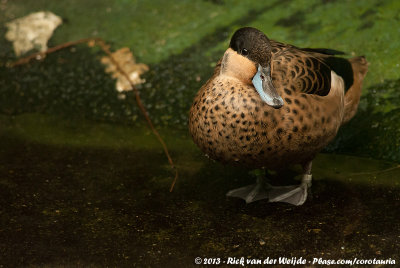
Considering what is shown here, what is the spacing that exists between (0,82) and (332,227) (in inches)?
123

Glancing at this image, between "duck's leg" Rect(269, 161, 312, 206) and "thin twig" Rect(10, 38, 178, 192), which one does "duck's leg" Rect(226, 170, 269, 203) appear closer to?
"duck's leg" Rect(269, 161, 312, 206)

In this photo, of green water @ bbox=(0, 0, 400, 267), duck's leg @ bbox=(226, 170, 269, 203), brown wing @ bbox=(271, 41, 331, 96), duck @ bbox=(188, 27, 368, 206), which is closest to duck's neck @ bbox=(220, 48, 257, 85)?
duck @ bbox=(188, 27, 368, 206)

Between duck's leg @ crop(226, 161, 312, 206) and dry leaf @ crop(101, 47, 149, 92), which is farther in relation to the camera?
dry leaf @ crop(101, 47, 149, 92)

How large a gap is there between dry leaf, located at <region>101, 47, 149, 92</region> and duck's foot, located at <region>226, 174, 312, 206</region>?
65.0 inches

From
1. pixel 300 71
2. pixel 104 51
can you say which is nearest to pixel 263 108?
pixel 300 71

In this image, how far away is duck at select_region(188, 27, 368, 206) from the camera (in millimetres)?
2945

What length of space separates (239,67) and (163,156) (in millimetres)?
1092

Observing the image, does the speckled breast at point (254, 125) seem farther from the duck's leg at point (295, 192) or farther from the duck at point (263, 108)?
the duck's leg at point (295, 192)

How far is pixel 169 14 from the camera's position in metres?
5.38

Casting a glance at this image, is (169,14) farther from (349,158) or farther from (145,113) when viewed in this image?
(349,158)

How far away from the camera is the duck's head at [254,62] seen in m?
2.93

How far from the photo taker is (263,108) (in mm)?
2941

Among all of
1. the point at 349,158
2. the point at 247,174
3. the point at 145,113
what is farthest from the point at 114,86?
the point at 349,158

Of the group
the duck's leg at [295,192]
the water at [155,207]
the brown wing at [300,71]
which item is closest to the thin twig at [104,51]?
the water at [155,207]
